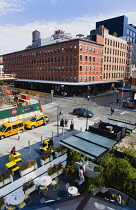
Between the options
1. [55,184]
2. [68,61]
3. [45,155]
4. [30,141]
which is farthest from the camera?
[68,61]

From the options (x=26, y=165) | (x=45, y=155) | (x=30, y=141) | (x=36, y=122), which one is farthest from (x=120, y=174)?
(x=36, y=122)

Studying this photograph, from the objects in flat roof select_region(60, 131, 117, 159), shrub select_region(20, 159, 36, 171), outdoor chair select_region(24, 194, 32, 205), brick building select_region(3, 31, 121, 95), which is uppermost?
brick building select_region(3, 31, 121, 95)

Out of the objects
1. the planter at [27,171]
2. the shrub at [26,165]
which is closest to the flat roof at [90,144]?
the shrub at [26,165]

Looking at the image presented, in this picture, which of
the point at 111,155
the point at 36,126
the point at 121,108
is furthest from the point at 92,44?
the point at 111,155

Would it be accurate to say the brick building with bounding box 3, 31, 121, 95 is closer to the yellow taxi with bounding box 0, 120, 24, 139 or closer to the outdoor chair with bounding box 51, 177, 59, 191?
the yellow taxi with bounding box 0, 120, 24, 139

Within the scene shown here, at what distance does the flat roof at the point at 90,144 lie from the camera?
37.4 feet

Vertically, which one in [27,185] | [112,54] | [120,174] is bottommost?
[27,185]

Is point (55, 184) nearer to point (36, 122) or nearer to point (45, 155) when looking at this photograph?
point (45, 155)

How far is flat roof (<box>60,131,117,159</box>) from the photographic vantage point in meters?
11.4

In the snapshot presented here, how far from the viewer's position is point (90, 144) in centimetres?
1260

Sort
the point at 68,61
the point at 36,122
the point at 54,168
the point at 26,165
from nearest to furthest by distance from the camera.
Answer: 1. the point at 26,165
2. the point at 54,168
3. the point at 36,122
4. the point at 68,61

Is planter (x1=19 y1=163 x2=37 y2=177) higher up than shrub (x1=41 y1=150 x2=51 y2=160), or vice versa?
shrub (x1=41 y1=150 x2=51 y2=160)

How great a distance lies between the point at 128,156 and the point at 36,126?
15.4 metres

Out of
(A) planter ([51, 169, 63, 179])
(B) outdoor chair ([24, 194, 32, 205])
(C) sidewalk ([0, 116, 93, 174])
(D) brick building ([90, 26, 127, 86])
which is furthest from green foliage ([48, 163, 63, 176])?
(D) brick building ([90, 26, 127, 86])
